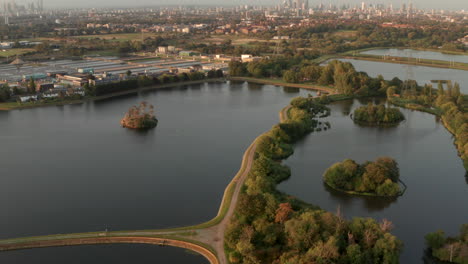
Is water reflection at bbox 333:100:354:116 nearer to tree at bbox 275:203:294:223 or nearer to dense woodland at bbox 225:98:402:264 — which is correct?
dense woodland at bbox 225:98:402:264

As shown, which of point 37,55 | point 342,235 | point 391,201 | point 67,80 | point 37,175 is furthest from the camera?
point 37,55

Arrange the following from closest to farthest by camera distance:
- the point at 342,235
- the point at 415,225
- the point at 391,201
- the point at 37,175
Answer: the point at 342,235 → the point at 415,225 → the point at 391,201 → the point at 37,175

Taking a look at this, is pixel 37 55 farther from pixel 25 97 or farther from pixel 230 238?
pixel 230 238

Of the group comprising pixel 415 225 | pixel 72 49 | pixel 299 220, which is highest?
pixel 72 49

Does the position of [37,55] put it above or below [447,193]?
above

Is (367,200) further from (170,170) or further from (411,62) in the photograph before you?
(411,62)

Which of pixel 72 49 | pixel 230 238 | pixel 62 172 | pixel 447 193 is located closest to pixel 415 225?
pixel 447 193

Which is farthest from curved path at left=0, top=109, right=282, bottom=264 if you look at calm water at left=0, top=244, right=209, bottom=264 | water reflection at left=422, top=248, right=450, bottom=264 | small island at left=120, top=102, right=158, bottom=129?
small island at left=120, top=102, right=158, bottom=129

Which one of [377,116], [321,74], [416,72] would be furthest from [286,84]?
[416,72]
